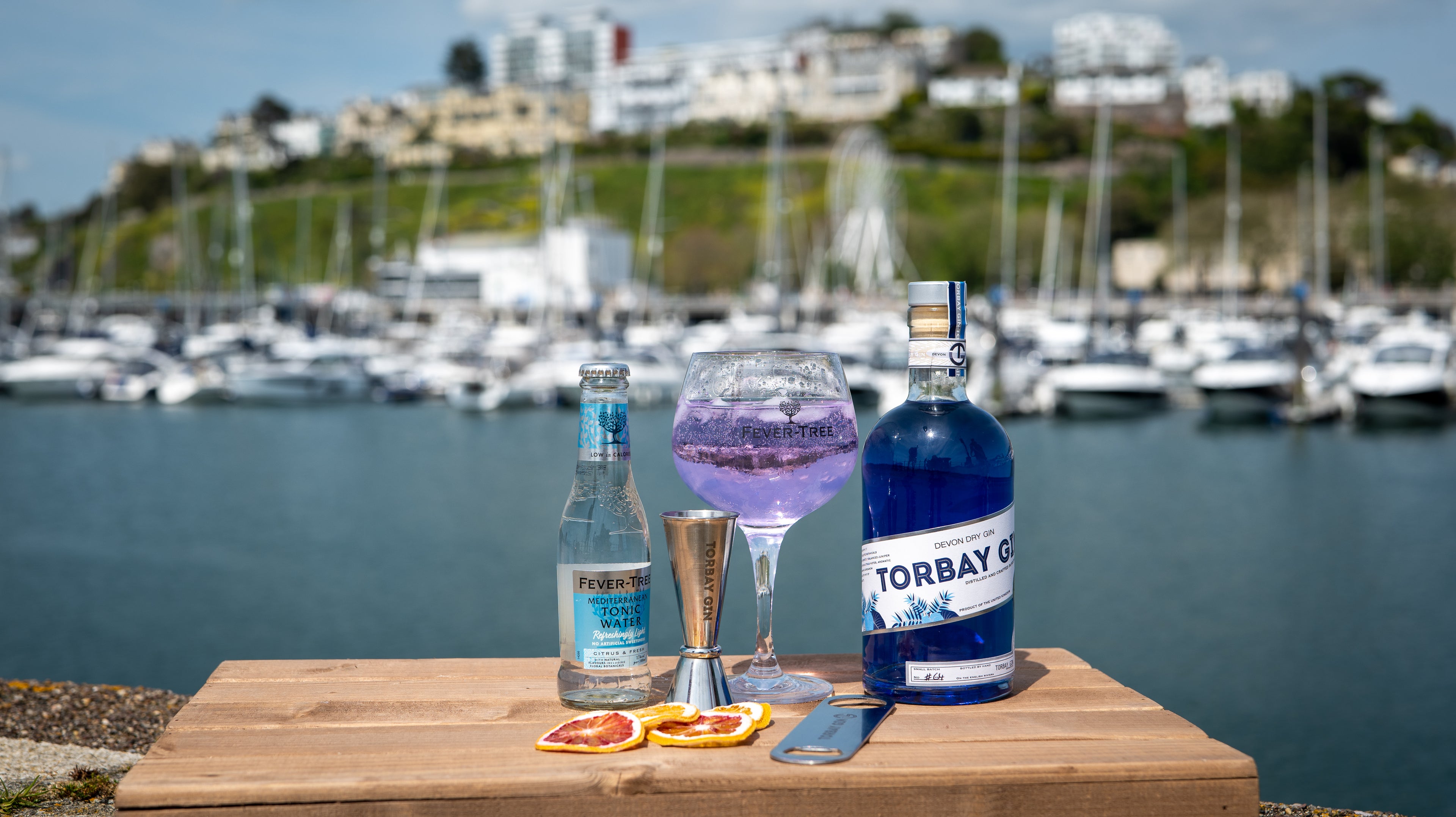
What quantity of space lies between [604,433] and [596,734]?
23.3 inches

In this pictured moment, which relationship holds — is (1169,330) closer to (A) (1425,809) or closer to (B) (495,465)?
(B) (495,465)

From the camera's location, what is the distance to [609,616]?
2371 millimetres

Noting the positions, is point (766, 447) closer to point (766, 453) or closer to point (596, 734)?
point (766, 453)

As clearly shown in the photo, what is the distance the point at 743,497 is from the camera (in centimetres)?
253

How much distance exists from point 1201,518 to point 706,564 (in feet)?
75.2

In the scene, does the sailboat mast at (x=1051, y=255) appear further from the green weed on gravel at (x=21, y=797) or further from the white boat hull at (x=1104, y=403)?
the green weed on gravel at (x=21, y=797)

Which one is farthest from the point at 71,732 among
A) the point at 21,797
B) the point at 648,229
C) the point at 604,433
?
the point at 648,229

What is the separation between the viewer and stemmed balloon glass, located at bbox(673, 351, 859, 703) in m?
2.49

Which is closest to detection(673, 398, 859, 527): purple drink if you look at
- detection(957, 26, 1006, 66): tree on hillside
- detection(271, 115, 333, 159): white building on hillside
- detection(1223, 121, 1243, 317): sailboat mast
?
detection(1223, 121, 1243, 317): sailboat mast

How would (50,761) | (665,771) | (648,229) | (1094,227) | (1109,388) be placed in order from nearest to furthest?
(665,771), (50,761), (1109,388), (1094,227), (648,229)

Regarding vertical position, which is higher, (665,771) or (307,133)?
(307,133)

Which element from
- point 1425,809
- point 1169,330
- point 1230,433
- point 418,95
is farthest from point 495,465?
point 418,95

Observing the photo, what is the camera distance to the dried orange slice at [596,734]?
2.06 m

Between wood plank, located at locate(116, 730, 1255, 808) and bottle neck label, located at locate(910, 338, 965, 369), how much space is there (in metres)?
0.75
